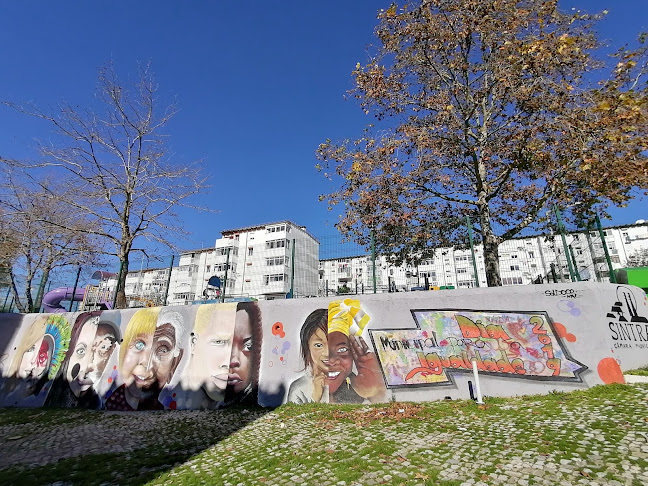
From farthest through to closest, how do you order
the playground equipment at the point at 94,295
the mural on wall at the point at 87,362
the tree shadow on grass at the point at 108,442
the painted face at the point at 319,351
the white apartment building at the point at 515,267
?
the playground equipment at the point at 94,295 < the mural on wall at the point at 87,362 < the painted face at the point at 319,351 < the white apartment building at the point at 515,267 < the tree shadow on grass at the point at 108,442

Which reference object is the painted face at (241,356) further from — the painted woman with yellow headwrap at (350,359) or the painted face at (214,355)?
the painted woman with yellow headwrap at (350,359)

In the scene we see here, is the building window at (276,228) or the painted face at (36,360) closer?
the painted face at (36,360)

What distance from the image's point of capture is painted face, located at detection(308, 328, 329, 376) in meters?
9.91

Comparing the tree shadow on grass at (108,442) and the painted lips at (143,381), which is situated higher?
the painted lips at (143,381)

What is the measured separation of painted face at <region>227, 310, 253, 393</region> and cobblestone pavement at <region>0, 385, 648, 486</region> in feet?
4.75

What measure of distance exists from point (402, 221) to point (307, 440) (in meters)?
8.82

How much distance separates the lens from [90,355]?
13281 mm

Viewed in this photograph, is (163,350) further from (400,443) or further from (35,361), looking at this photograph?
(400,443)

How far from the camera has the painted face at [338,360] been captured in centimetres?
961

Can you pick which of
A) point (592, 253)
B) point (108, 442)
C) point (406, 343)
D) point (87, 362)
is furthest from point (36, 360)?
point (592, 253)

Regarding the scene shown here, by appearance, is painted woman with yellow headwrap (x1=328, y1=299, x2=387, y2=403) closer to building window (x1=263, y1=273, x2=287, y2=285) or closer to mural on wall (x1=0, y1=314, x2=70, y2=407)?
building window (x1=263, y1=273, x2=287, y2=285)

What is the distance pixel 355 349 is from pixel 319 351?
3.89ft

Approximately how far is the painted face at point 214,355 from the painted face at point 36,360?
8300mm

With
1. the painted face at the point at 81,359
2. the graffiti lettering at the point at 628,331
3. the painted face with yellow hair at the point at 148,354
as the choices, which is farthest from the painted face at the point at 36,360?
the graffiti lettering at the point at 628,331
